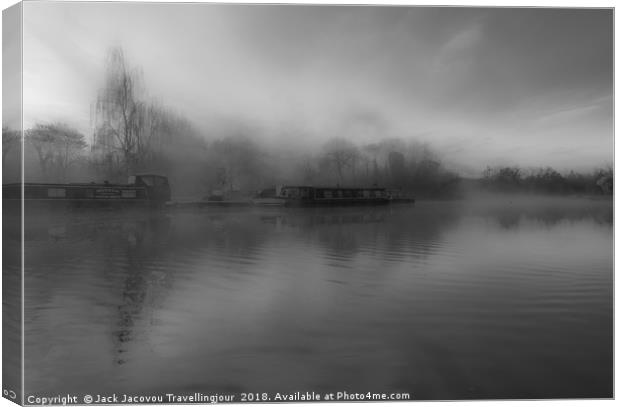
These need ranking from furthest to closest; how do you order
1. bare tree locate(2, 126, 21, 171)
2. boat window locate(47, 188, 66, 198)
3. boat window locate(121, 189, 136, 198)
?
boat window locate(121, 189, 136, 198)
boat window locate(47, 188, 66, 198)
bare tree locate(2, 126, 21, 171)

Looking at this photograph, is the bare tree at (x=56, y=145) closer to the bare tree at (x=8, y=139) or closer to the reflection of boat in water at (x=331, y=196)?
the bare tree at (x=8, y=139)

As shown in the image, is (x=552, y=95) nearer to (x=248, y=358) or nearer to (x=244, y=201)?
(x=244, y=201)

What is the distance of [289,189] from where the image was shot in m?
4.68

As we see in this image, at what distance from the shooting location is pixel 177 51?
4230 millimetres

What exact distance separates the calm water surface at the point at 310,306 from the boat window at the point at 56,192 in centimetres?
25

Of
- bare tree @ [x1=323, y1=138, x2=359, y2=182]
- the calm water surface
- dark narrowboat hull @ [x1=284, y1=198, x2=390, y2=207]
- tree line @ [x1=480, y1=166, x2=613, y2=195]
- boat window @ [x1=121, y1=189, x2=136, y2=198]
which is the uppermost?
bare tree @ [x1=323, y1=138, x2=359, y2=182]

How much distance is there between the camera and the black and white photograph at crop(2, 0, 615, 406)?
351cm

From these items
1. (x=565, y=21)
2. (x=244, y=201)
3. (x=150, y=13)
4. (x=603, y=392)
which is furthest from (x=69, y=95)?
(x=603, y=392)

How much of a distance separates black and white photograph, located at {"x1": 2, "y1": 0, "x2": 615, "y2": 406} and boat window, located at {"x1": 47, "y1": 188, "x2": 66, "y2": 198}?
20 millimetres

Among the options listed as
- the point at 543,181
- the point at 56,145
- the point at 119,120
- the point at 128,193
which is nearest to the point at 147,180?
the point at 128,193

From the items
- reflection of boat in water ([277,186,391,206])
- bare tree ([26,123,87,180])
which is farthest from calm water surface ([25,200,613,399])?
bare tree ([26,123,87,180])

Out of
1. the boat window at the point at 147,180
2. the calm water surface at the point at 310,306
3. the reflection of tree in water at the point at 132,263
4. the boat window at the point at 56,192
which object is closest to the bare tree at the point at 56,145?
the boat window at the point at 56,192

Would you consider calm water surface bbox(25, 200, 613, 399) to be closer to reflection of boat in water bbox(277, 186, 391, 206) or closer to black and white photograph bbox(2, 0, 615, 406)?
black and white photograph bbox(2, 0, 615, 406)

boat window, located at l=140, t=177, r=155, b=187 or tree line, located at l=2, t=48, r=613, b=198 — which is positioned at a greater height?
tree line, located at l=2, t=48, r=613, b=198
